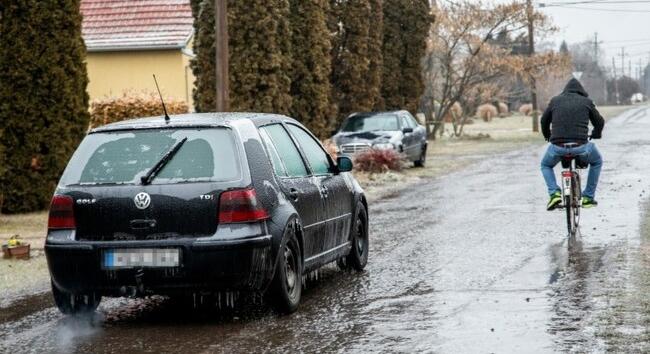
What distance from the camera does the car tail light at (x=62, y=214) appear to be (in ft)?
28.0

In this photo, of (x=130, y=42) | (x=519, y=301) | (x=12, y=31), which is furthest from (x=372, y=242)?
(x=130, y=42)

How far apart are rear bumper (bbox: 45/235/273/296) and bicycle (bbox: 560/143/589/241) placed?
598 centimetres

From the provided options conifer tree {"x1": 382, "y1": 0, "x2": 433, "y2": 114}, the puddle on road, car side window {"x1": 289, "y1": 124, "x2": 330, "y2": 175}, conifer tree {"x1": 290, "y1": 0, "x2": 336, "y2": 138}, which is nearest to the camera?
the puddle on road

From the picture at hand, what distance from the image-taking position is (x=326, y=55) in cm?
3008

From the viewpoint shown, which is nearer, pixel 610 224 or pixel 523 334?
pixel 523 334

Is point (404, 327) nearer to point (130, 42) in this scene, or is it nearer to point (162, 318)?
point (162, 318)

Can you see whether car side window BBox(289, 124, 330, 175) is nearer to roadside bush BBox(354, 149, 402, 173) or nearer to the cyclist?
the cyclist

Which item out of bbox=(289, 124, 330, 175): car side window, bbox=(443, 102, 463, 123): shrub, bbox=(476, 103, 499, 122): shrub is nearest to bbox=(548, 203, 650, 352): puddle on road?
bbox=(289, 124, 330, 175): car side window

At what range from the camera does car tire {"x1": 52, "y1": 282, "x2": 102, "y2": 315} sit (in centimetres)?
889

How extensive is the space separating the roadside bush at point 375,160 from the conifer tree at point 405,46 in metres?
13.0

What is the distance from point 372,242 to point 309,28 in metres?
16.0

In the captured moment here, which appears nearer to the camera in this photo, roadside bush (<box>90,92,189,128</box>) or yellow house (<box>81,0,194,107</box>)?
roadside bush (<box>90,92,189,128</box>)

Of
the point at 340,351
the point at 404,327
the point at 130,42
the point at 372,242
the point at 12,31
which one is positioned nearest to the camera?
the point at 340,351

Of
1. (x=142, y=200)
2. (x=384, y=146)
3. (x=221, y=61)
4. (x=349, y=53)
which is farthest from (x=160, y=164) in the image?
(x=349, y=53)
